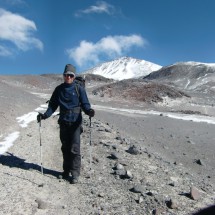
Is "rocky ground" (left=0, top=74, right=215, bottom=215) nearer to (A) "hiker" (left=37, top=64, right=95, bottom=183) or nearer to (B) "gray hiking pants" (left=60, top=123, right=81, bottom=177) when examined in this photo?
(B) "gray hiking pants" (left=60, top=123, right=81, bottom=177)

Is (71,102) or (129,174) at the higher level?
(71,102)

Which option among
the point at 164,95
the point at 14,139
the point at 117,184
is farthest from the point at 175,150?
the point at 164,95

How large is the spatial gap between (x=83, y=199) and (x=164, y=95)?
36165mm

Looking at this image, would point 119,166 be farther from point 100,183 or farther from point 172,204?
point 172,204

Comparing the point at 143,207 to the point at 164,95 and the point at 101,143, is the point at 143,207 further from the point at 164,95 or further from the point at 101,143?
the point at 164,95

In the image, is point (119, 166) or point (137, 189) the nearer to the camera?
point (137, 189)

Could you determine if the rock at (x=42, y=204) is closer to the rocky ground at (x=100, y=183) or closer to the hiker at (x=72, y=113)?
the rocky ground at (x=100, y=183)

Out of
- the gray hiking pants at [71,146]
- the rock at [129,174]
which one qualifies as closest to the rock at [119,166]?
the rock at [129,174]

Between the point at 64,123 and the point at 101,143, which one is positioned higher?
the point at 64,123

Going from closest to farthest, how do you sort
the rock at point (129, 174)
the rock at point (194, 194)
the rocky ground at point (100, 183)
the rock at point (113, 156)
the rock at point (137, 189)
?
the rocky ground at point (100, 183) → the rock at point (194, 194) → the rock at point (137, 189) → the rock at point (129, 174) → the rock at point (113, 156)

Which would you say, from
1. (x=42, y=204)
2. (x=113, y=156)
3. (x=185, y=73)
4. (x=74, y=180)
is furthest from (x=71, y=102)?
(x=185, y=73)

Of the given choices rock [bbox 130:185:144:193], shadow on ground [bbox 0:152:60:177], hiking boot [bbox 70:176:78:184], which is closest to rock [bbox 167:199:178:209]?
rock [bbox 130:185:144:193]

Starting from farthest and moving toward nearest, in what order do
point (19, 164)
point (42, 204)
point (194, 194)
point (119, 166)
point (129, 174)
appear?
point (119, 166) → point (19, 164) → point (129, 174) → point (194, 194) → point (42, 204)

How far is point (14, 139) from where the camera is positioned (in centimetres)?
1229
